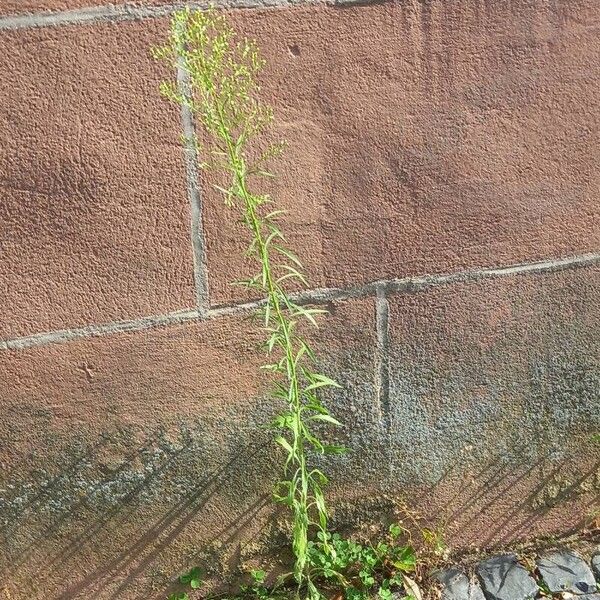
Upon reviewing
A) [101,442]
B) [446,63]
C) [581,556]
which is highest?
[446,63]

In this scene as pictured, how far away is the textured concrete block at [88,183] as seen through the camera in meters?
2.14

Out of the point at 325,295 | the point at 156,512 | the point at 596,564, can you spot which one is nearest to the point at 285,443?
the point at 325,295

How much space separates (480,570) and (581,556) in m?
0.40

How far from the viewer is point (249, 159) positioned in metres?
2.36

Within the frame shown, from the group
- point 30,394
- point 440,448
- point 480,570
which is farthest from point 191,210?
point 480,570

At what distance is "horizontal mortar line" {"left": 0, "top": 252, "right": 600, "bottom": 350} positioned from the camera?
2396 mm

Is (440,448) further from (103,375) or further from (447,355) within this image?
(103,375)

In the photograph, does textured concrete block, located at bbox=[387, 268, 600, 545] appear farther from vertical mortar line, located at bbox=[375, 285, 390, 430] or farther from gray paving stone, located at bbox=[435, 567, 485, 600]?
gray paving stone, located at bbox=[435, 567, 485, 600]

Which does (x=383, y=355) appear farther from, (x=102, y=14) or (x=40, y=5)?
(x=40, y=5)

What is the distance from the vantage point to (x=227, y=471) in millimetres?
2684

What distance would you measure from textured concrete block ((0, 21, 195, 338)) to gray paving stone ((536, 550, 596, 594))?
5.50 ft

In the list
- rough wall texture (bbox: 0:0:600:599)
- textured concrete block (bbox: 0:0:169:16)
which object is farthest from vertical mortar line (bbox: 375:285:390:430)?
textured concrete block (bbox: 0:0:169:16)

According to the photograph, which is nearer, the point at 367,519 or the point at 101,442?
the point at 101,442

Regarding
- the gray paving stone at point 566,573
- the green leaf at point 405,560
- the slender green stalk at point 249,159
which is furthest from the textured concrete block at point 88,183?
the gray paving stone at point 566,573
